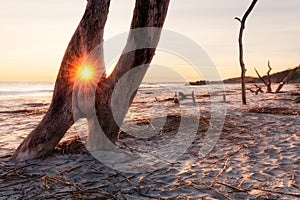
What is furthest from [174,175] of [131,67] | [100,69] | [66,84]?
[66,84]

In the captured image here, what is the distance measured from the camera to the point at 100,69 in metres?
4.11

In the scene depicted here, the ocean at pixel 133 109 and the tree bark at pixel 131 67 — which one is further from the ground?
the tree bark at pixel 131 67

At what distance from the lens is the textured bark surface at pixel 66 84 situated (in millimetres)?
3879

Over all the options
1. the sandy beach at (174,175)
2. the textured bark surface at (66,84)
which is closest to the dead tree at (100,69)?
the textured bark surface at (66,84)

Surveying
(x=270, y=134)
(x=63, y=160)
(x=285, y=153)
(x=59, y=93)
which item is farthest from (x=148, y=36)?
(x=270, y=134)

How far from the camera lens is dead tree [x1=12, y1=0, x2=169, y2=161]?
363cm

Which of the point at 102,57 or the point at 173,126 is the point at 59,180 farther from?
the point at 173,126

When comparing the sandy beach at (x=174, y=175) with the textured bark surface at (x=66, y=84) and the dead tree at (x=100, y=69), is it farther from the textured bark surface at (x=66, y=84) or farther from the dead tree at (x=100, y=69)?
the dead tree at (x=100, y=69)

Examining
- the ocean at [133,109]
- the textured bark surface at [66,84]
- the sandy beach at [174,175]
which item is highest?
the textured bark surface at [66,84]

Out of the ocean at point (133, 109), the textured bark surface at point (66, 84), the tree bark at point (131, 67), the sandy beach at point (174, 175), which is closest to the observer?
the sandy beach at point (174, 175)

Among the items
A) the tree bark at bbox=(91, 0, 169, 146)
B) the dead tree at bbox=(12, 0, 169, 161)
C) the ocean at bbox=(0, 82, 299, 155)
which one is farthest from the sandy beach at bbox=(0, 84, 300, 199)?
the ocean at bbox=(0, 82, 299, 155)

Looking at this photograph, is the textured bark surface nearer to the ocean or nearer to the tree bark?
the tree bark

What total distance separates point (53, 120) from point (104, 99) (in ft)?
2.98

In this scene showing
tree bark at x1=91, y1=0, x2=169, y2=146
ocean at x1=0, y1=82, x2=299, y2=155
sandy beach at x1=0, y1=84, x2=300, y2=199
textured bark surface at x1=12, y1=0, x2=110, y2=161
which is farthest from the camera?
ocean at x1=0, y1=82, x2=299, y2=155
